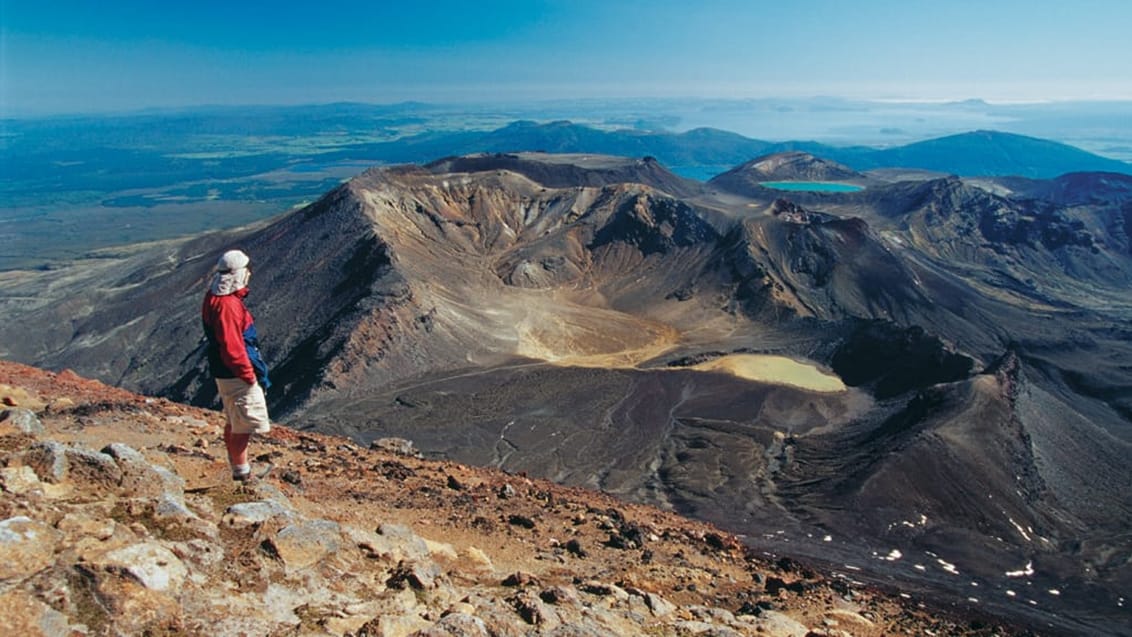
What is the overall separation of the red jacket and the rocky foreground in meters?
1.38

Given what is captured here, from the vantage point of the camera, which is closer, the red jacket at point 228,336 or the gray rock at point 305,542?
the gray rock at point 305,542

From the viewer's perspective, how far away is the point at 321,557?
24.5 ft

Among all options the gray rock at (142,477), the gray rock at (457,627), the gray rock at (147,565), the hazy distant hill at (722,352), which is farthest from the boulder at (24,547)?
the hazy distant hill at (722,352)

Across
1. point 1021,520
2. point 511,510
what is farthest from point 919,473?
point 511,510

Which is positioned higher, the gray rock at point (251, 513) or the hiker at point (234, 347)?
the hiker at point (234, 347)

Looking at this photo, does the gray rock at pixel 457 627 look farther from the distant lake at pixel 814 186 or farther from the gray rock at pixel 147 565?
the distant lake at pixel 814 186

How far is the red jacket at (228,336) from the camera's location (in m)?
7.44

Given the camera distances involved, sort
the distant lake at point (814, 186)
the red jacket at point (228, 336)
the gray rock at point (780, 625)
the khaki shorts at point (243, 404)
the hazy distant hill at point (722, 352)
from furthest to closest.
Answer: the distant lake at point (814, 186)
the hazy distant hill at point (722, 352)
the gray rock at point (780, 625)
the khaki shorts at point (243, 404)
the red jacket at point (228, 336)

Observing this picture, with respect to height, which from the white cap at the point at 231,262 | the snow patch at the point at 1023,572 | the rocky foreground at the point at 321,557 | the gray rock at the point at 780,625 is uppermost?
the white cap at the point at 231,262

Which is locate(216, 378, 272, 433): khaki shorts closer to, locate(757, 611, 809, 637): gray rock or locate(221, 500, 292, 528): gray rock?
locate(221, 500, 292, 528): gray rock

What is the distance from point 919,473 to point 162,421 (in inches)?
1142

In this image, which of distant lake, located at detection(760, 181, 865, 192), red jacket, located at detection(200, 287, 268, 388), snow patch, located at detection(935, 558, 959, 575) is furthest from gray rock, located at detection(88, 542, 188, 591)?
distant lake, located at detection(760, 181, 865, 192)

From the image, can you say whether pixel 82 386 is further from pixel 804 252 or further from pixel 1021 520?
pixel 804 252

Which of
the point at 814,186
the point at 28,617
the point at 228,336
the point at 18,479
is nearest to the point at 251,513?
the point at 228,336
